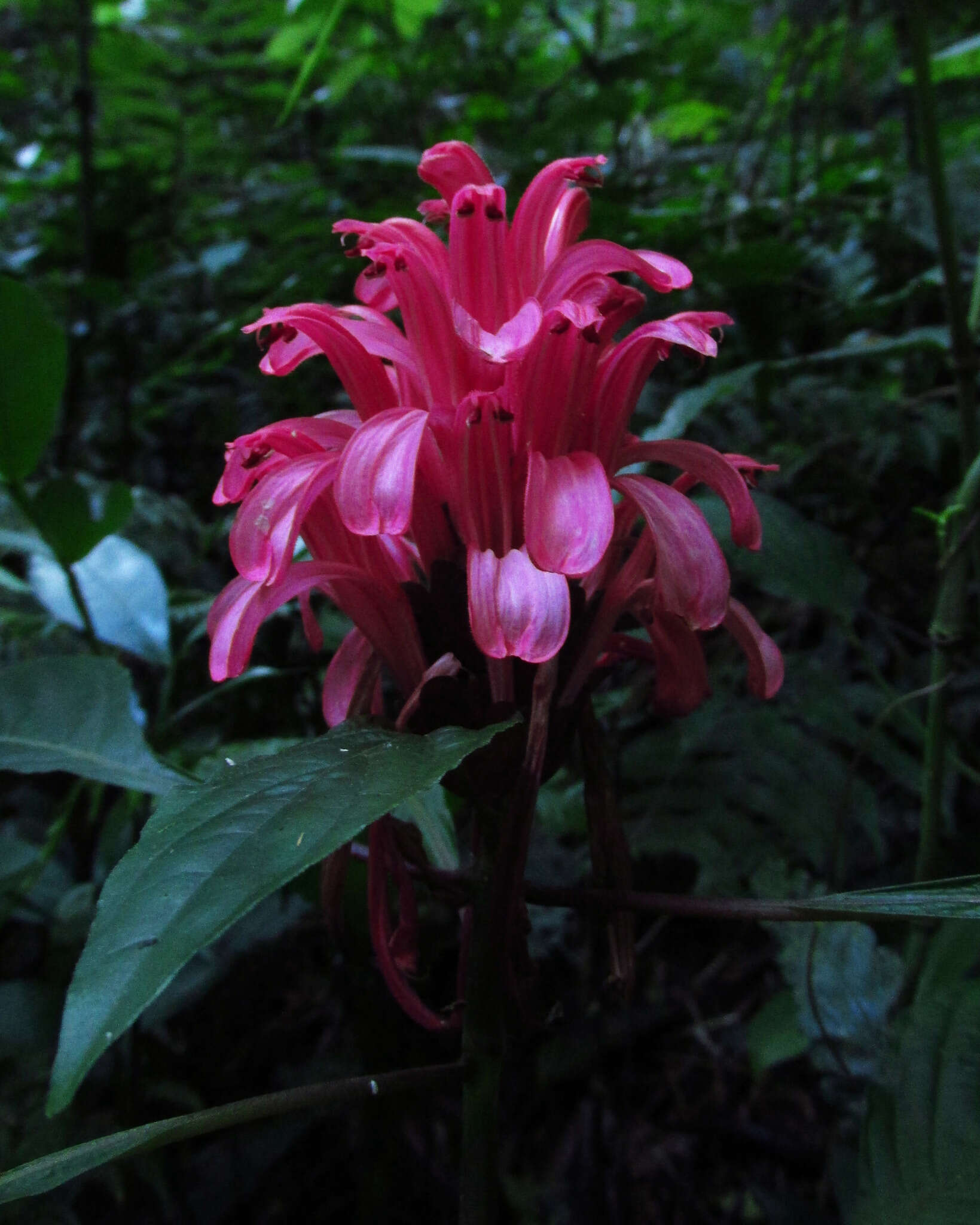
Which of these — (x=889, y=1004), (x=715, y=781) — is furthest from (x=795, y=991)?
(x=715, y=781)

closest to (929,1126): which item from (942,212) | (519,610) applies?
(519,610)

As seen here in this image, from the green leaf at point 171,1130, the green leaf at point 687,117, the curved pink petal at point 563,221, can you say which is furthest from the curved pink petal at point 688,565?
the green leaf at point 687,117

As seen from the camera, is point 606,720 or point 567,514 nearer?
point 567,514

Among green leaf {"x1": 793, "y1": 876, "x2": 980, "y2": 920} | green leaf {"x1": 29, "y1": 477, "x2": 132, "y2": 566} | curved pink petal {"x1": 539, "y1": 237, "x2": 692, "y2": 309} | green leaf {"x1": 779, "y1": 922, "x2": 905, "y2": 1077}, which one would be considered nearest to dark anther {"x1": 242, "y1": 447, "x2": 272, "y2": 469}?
curved pink petal {"x1": 539, "y1": 237, "x2": 692, "y2": 309}

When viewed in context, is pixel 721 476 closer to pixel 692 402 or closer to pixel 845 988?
pixel 692 402

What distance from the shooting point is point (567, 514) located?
0.49m

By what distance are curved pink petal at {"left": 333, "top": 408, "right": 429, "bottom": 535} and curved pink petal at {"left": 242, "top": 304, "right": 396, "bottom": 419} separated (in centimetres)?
9

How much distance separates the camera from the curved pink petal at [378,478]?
48 centimetres

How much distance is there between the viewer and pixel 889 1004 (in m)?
0.88

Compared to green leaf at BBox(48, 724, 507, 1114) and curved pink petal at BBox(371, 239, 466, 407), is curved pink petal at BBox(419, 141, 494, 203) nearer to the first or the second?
curved pink petal at BBox(371, 239, 466, 407)

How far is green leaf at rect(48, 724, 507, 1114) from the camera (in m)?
0.32

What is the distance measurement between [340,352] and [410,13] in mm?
2047

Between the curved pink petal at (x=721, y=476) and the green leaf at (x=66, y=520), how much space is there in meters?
0.57

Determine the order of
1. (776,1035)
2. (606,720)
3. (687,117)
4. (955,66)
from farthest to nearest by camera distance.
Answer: (687,117)
(955,66)
(606,720)
(776,1035)
